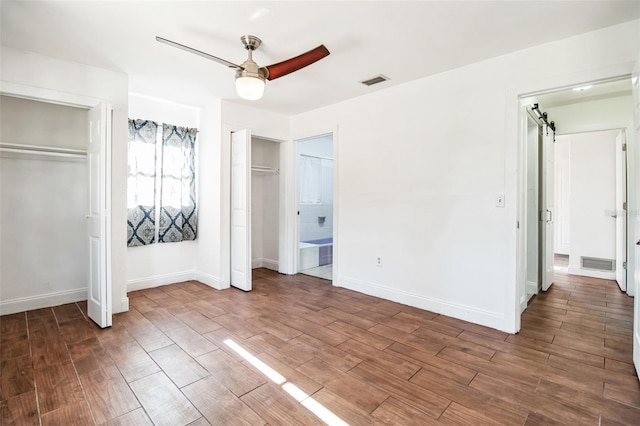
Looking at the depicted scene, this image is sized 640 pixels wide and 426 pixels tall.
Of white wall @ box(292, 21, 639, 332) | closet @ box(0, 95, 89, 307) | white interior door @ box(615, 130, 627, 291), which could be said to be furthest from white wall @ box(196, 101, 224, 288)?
white interior door @ box(615, 130, 627, 291)

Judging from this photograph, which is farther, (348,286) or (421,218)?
(348,286)

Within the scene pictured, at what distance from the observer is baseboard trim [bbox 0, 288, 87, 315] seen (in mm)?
3141

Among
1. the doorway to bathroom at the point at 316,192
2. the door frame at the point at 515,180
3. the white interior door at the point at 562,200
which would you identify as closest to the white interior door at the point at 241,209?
the doorway to bathroom at the point at 316,192

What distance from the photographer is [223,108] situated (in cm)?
408

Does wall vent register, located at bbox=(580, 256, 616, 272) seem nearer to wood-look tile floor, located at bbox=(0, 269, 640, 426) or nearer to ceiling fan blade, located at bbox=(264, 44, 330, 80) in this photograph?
wood-look tile floor, located at bbox=(0, 269, 640, 426)

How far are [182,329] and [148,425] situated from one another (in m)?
1.28

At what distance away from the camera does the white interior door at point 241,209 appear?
398 cm

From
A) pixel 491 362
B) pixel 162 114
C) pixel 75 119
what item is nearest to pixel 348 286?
pixel 491 362

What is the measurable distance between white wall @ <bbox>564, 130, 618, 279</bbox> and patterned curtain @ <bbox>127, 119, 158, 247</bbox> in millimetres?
6474

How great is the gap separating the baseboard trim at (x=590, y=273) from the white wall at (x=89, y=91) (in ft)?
21.5

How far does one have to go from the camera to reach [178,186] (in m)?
4.30

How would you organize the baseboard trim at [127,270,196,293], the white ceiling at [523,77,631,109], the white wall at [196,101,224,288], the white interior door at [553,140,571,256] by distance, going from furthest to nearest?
1. the white interior door at [553,140,571,256]
2. the white wall at [196,101,224,288]
3. the baseboard trim at [127,270,196,293]
4. the white ceiling at [523,77,631,109]

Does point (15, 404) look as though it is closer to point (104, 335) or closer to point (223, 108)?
point (104, 335)

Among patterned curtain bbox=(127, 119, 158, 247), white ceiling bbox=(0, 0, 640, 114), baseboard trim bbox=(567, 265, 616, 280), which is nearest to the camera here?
white ceiling bbox=(0, 0, 640, 114)
